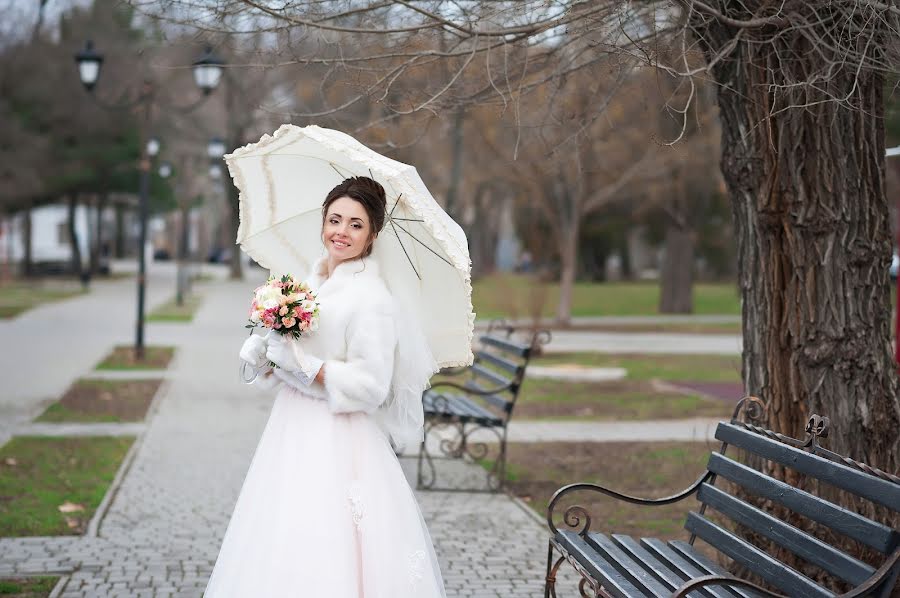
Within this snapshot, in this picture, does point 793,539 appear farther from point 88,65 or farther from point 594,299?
point 594,299

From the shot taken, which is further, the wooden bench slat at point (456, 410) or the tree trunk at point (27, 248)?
the tree trunk at point (27, 248)

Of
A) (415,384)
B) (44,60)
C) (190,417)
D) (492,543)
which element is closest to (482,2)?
(415,384)

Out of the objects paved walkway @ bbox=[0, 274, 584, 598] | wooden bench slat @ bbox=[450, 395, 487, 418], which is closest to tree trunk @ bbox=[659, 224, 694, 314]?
paved walkway @ bbox=[0, 274, 584, 598]

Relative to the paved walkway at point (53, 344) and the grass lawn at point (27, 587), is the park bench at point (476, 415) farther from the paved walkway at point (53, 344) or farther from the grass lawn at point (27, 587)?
the paved walkway at point (53, 344)

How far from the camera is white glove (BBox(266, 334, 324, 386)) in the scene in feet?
14.0

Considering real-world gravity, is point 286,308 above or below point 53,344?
above

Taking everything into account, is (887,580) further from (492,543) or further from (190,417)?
(190,417)

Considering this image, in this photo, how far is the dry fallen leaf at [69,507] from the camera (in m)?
7.53

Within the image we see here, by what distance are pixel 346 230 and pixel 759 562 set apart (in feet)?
6.44

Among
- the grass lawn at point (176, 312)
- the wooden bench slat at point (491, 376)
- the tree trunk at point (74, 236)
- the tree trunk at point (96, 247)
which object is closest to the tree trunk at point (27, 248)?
the tree trunk at point (74, 236)

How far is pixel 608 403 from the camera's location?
13.4 metres

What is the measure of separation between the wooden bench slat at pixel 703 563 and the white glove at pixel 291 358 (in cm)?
169

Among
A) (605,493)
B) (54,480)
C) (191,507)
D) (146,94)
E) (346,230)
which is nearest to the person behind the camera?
(346,230)

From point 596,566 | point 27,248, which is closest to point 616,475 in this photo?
point 596,566
